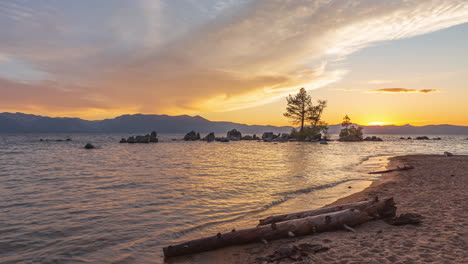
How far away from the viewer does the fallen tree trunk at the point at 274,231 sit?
6.34 m

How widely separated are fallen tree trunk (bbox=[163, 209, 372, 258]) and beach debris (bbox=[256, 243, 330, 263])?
34.3 inches

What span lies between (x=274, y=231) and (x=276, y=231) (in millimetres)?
58

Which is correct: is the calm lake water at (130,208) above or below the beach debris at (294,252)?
below

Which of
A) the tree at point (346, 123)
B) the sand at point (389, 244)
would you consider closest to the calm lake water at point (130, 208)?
the sand at point (389, 244)

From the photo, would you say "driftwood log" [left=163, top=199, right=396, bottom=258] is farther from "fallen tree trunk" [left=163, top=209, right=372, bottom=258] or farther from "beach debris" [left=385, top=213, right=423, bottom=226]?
"beach debris" [left=385, top=213, right=423, bottom=226]

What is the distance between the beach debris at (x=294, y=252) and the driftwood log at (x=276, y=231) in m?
0.86

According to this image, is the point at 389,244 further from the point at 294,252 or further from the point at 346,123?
the point at 346,123

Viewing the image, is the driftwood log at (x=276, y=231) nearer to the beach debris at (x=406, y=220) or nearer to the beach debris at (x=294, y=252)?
the beach debris at (x=406, y=220)

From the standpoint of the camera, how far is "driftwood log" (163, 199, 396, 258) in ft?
20.8

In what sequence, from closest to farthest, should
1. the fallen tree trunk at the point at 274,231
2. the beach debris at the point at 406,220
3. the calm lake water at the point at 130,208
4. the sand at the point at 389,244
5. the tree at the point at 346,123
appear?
the sand at the point at 389,244 < the fallen tree trunk at the point at 274,231 < the calm lake water at the point at 130,208 < the beach debris at the point at 406,220 < the tree at the point at 346,123

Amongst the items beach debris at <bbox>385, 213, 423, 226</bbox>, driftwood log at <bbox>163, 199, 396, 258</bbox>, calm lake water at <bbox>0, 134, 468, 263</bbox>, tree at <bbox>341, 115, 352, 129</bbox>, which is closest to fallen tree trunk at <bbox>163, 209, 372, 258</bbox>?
driftwood log at <bbox>163, 199, 396, 258</bbox>

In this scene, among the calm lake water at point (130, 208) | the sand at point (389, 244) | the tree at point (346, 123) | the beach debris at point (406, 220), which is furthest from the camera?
the tree at point (346, 123)

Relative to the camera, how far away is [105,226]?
8203mm

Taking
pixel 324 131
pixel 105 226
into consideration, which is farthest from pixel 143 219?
pixel 324 131
